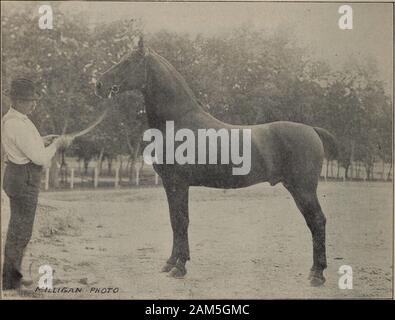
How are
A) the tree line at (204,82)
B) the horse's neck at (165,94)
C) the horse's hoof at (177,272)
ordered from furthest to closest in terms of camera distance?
the tree line at (204,82) → the horse's hoof at (177,272) → the horse's neck at (165,94)

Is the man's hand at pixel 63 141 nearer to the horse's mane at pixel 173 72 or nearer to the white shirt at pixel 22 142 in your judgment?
the white shirt at pixel 22 142

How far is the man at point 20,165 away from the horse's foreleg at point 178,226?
3.21 ft

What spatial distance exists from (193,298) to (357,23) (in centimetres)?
260

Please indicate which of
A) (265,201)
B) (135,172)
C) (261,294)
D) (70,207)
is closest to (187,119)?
(135,172)

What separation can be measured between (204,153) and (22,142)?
1.38 metres

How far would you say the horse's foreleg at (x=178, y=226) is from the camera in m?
3.61

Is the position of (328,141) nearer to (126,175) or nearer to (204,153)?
(204,153)

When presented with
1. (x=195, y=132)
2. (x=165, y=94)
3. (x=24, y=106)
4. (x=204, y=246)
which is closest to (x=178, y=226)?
(x=204, y=246)

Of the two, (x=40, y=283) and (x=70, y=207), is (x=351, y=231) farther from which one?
(x=40, y=283)

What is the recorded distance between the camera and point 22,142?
359 cm

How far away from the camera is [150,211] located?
3.81m

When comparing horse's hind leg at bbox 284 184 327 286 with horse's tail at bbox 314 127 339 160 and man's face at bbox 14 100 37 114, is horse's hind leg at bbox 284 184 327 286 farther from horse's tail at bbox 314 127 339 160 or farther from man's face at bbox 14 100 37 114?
man's face at bbox 14 100 37 114

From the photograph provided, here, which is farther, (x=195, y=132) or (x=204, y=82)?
(x=204, y=82)

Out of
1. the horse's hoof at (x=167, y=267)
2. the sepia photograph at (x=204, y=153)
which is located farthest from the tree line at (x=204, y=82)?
the horse's hoof at (x=167, y=267)
